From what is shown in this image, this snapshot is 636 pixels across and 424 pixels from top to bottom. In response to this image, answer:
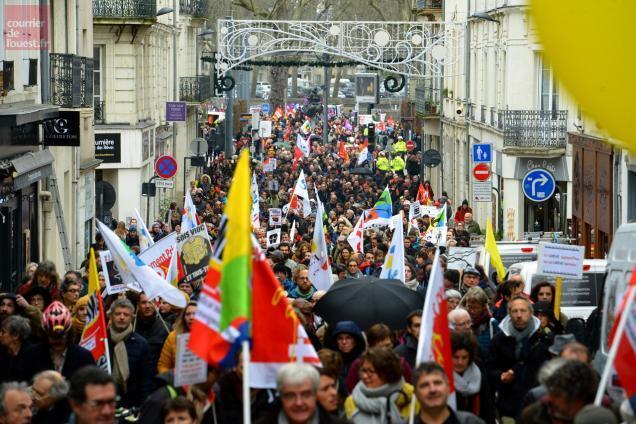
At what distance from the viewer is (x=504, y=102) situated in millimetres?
40188

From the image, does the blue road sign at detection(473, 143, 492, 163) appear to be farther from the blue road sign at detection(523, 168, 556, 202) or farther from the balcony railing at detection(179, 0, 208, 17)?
the balcony railing at detection(179, 0, 208, 17)

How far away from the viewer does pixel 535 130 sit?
37531 millimetres

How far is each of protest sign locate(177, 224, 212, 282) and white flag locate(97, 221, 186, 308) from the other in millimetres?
3043

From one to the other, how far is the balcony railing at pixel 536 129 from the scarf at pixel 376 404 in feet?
95.4

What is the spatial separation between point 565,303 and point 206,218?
65.1 feet

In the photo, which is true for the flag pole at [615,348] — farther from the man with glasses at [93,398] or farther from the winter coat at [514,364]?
the winter coat at [514,364]

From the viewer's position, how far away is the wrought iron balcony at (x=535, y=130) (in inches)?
1467

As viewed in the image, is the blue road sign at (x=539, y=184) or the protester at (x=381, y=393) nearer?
the protester at (x=381, y=393)

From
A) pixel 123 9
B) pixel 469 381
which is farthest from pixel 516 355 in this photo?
pixel 123 9

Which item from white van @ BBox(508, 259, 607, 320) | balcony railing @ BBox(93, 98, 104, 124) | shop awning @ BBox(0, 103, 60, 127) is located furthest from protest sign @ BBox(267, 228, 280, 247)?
balcony railing @ BBox(93, 98, 104, 124)

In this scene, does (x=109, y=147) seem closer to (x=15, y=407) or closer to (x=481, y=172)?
(x=481, y=172)

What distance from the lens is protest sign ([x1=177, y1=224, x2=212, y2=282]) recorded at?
58.2 feet

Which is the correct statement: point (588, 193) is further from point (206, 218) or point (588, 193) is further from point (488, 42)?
point (488, 42)

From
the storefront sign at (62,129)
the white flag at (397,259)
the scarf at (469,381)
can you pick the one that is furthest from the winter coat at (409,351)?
the storefront sign at (62,129)
